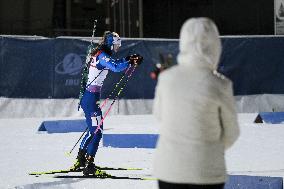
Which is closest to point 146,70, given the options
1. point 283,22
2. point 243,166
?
point 283,22

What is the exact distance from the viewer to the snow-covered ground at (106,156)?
6676 millimetres

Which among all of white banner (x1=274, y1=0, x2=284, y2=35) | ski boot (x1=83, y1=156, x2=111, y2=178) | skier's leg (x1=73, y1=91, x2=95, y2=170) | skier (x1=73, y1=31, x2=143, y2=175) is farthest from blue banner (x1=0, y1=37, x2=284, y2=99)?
ski boot (x1=83, y1=156, x2=111, y2=178)

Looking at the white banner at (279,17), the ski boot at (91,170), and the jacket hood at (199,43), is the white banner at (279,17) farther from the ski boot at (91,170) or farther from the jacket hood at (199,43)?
the jacket hood at (199,43)

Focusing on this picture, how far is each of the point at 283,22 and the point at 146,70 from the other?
23.4 ft

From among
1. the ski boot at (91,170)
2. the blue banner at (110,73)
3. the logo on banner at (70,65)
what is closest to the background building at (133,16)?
the blue banner at (110,73)

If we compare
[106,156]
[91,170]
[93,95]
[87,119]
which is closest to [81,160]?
[91,170]

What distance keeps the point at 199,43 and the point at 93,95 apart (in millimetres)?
4589

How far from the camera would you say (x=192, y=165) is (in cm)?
270

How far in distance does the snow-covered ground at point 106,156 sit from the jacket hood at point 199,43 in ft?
11.9

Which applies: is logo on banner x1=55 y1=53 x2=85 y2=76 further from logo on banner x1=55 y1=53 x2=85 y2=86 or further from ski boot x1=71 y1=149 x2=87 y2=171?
ski boot x1=71 y1=149 x2=87 y2=171

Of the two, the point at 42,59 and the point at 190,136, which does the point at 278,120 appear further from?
the point at 190,136

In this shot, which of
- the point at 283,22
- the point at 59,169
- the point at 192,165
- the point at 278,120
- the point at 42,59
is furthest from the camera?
the point at 283,22

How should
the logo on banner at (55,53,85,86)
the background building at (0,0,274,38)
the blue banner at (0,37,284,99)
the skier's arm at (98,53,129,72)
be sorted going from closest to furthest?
the skier's arm at (98,53,129,72)
the blue banner at (0,37,284,99)
the logo on banner at (55,53,85,86)
the background building at (0,0,274,38)

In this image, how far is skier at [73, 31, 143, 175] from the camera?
7.11 m
